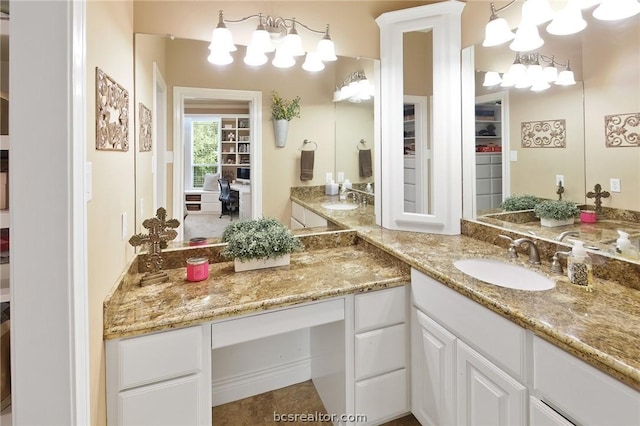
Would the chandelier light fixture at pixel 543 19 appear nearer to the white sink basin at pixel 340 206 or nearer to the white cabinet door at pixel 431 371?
the white sink basin at pixel 340 206

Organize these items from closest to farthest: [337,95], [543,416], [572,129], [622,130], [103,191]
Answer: [543,416] → [103,191] → [622,130] → [572,129] → [337,95]

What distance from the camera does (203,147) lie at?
2035 mm

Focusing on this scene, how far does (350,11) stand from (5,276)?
2.23 m

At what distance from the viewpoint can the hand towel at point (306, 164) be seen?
231 cm

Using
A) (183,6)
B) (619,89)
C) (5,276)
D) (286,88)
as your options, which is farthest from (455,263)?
(183,6)

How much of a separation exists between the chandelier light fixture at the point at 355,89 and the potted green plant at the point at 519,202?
1.14 m

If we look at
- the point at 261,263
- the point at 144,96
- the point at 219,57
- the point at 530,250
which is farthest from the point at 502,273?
the point at 144,96

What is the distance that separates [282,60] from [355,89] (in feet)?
1.91

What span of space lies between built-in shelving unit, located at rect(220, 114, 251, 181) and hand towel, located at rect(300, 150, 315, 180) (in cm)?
35

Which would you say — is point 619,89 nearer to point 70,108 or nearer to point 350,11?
point 350,11

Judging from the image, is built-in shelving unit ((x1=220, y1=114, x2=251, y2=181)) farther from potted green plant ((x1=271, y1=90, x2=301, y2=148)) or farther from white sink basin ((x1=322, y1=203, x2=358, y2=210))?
white sink basin ((x1=322, y1=203, x2=358, y2=210))

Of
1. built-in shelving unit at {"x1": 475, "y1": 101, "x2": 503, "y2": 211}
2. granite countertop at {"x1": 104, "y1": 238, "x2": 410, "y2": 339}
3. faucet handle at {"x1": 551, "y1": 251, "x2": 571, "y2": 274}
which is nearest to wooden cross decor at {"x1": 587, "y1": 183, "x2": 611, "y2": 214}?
faucet handle at {"x1": 551, "y1": 251, "x2": 571, "y2": 274}

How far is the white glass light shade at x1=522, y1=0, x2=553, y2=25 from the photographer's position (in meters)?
1.63

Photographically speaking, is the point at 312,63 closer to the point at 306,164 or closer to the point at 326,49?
the point at 326,49
